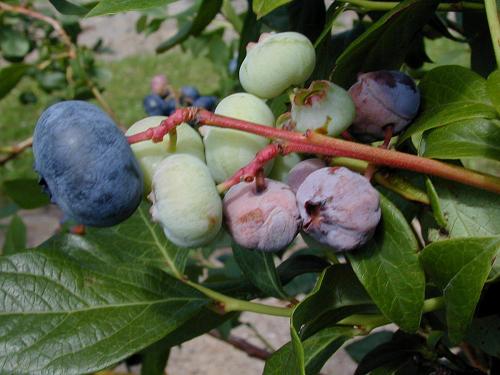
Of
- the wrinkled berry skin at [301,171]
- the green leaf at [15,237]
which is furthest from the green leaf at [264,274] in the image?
the green leaf at [15,237]

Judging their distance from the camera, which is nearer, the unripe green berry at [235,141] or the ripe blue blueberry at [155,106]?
the unripe green berry at [235,141]

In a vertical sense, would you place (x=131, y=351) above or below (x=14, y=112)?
above

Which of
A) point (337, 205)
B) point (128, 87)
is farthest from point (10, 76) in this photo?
point (128, 87)

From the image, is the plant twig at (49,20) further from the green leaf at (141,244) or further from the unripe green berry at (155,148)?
the unripe green berry at (155,148)

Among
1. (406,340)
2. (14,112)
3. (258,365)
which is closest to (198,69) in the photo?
(14,112)

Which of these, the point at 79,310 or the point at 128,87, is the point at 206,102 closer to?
the point at 79,310

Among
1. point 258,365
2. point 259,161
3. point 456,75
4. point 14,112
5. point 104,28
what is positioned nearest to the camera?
Answer: point 259,161

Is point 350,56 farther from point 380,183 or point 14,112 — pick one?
point 14,112
